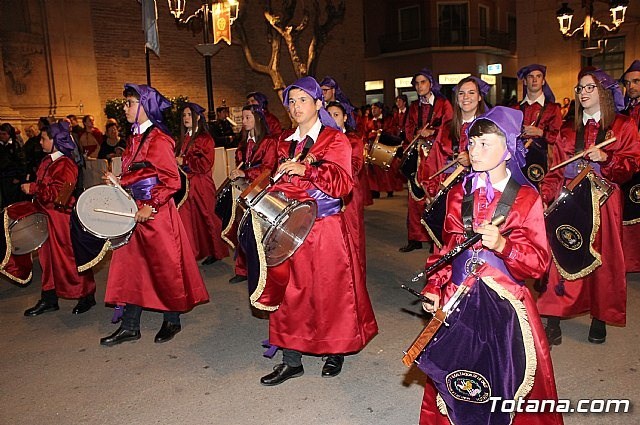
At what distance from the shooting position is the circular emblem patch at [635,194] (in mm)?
6001

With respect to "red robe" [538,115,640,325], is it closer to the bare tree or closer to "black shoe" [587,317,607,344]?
"black shoe" [587,317,607,344]

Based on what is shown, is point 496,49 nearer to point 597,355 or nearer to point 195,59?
point 195,59

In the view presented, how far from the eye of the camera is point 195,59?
2236 cm

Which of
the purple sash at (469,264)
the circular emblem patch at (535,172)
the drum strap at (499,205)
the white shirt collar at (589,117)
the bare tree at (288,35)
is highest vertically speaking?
the bare tree at (288,35)

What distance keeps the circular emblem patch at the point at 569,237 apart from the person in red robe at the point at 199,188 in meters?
4.73

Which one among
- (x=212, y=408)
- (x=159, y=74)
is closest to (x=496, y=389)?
(x=212, y=408)

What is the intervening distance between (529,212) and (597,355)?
2.42 metres

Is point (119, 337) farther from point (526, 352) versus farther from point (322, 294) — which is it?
point (526, 352)

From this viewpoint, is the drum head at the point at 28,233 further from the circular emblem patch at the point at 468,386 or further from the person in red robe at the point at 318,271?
the circular emblem patch at the point at 468,386

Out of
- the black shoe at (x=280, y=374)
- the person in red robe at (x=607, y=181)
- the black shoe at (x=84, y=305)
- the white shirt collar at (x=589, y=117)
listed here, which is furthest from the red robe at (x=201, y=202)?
the white shirt collar at (x=589, y=117)

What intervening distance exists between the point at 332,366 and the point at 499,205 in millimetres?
2185

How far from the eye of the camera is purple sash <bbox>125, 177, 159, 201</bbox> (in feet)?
15.8

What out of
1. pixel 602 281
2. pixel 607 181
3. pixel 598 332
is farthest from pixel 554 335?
pixel 607 181

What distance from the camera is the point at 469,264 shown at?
9.15ft
